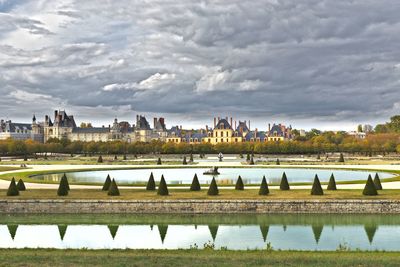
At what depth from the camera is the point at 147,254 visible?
12.1 m

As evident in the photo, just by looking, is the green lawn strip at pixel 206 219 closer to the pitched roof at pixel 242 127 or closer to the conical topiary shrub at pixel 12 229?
the conical topiary shrub at pixel 12 229

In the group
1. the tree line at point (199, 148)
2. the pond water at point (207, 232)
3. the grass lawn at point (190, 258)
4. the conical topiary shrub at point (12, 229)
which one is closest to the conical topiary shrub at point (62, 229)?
the pond water at point (207, 232)

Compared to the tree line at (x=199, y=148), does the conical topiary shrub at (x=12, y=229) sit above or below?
below

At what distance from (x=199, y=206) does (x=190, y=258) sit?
29.3ft

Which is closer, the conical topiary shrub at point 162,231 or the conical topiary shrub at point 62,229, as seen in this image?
the conical topiary shrub at point 162,231

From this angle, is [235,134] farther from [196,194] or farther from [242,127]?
[196,194]

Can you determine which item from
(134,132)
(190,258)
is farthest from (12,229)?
(134,132)

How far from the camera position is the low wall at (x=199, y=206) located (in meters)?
20.1

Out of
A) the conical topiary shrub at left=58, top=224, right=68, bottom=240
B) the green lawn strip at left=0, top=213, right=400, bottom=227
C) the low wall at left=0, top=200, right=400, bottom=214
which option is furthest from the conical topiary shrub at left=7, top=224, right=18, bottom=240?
the low wall at left=0, top=200, right=400, bottom=214

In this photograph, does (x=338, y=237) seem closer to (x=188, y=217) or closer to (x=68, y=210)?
(x=188, y=217)

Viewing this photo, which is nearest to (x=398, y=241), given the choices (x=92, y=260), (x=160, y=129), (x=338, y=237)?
(x=338, y=237)

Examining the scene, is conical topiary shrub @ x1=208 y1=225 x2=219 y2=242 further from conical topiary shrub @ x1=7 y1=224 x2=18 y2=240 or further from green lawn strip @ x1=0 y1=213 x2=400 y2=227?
conical topiary shrub @ x1=7 y1=224 x2=18 y2=240

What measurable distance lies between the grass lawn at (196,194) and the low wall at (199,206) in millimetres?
600

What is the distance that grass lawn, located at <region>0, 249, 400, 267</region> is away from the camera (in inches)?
428
